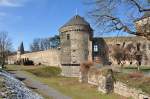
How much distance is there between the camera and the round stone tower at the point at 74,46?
58.9 meters

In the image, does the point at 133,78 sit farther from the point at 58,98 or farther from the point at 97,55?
the point at 97,55

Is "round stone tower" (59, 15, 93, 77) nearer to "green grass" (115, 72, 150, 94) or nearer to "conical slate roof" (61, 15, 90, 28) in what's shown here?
"conical slate roof" (61, 15, 90, 28)

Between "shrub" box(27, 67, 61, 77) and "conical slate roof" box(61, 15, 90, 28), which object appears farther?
"conical slate roof" box(61, 15, 90, 28)

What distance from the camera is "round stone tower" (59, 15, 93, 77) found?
58938mm

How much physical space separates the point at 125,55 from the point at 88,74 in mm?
21671

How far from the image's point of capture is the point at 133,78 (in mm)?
27406

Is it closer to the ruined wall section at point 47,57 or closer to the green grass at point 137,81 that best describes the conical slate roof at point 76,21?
the ruined wall section at point 47,57

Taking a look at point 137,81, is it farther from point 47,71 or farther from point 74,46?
point 47,71

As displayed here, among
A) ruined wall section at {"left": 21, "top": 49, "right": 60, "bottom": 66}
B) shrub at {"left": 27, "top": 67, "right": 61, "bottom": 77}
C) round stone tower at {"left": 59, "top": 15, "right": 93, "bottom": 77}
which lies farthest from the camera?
ruined wall section at {"left": 21, "top": 49, "right": 60, "bottom": 66}

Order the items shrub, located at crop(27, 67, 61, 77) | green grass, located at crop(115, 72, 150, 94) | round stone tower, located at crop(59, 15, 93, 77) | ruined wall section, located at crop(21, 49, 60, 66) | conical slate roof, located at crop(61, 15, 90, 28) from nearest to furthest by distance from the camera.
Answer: green grass, located at crop(115, 72, 150, 94), shrub, located at crop(27, 67, 61, 77), round stone tower, located at crop(59, 15, 93, 77), conical slate roof, located at crop(61, 15, 90, 28), ruined wall section, located at crop(21, 49, 60, 66)

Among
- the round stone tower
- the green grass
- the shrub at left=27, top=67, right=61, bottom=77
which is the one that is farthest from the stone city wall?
the green grass

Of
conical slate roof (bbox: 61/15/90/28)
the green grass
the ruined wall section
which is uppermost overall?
conical slate roof (bbox: 61/15/90/28)

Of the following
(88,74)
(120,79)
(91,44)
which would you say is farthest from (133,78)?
(91,44)

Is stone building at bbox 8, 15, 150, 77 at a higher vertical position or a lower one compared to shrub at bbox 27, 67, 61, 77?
higher
